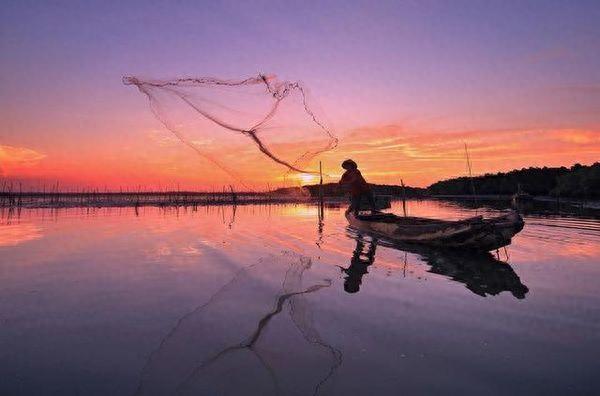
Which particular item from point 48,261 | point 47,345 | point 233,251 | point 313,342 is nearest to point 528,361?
point 313,342

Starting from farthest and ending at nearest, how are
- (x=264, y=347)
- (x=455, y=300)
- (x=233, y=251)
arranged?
(x=233, y=251) < (x=455, y=300) < (x=264, y=347)

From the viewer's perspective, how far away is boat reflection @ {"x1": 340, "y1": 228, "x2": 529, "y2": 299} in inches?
420

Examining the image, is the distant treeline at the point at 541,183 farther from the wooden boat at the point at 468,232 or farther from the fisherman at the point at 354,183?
the wooden boat at the point at 468,232

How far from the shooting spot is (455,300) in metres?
9.47

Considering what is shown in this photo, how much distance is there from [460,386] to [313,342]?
2.37 metres

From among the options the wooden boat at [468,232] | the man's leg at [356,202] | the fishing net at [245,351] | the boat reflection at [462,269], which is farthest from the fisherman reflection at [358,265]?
the man's leg at [356,202]

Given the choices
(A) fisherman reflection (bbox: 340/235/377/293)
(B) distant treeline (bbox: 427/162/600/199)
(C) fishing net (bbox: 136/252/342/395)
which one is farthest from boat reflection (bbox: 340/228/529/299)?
(B) distant treeline (bbox: 427/162/600/199)

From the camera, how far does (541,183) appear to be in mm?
117188

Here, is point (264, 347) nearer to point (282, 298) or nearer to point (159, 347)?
point (159, 347)

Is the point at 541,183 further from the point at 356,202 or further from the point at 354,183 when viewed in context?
the point at 354,183

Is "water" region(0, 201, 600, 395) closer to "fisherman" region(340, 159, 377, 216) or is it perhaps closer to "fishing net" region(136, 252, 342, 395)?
"fishing net" region(136, 252, 342, 395)

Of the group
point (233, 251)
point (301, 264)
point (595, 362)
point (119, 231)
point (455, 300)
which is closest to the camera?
point (595, 362)

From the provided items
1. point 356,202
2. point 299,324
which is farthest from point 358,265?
point 356,202

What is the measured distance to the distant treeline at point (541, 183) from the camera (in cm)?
6638
